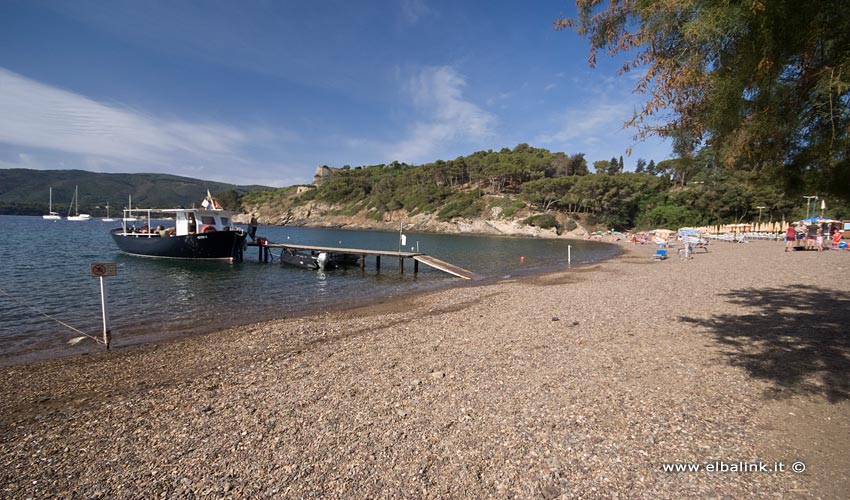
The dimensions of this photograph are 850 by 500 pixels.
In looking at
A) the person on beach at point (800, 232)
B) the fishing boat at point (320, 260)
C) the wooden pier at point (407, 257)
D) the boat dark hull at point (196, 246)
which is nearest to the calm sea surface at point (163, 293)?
the wooden pier at point (407, 257)

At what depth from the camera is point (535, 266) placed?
29234 mm

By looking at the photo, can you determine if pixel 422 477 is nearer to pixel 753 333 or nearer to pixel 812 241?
pixel 753 333

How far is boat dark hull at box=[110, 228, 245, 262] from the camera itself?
2950cm

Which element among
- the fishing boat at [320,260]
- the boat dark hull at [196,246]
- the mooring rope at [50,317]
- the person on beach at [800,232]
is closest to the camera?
the mooring rope at [50,317]

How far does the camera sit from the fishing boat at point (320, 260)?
27.3m

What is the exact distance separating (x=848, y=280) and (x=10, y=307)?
98.6 ft

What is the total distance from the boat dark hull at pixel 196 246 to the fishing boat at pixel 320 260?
385cm

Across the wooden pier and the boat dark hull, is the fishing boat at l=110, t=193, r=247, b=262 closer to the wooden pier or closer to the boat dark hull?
the boat dark hull

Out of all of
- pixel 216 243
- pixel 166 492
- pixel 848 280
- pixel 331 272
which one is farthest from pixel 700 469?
pixel 216 243

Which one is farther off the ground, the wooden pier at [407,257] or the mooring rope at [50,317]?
the wooden pier at [407,257]

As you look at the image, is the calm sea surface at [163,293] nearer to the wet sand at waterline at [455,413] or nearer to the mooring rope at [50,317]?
the mooring rope at [50,317]

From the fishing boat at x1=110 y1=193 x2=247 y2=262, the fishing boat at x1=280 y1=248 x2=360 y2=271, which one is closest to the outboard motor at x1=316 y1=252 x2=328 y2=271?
the fishing boat at x1=280 y1=248 x2=360 y2=271

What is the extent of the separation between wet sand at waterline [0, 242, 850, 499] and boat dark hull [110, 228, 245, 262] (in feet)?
72.1

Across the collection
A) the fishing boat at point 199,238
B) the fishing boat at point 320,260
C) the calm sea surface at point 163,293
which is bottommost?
the calm sea surface at point 163,293
